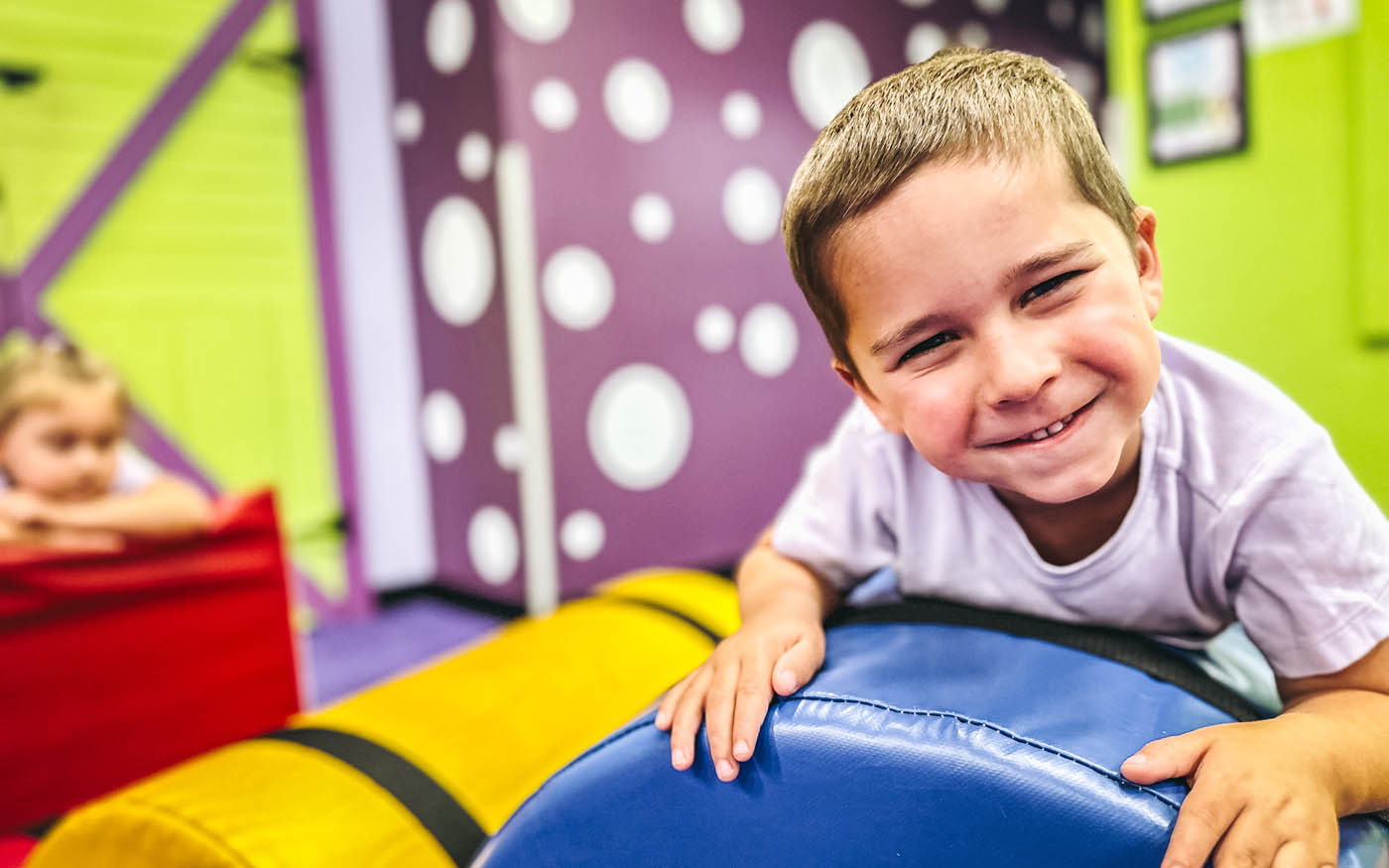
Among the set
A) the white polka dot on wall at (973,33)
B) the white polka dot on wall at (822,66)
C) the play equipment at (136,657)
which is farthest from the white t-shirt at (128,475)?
the white polka dot on wall at (973,33)

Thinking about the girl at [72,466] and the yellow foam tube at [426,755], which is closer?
the yellow foam tube at [426,755]

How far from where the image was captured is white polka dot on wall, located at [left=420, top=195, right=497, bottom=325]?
7.58ft

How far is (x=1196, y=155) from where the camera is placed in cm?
99

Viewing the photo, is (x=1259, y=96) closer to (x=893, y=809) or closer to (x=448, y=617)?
(x=893, y=809)

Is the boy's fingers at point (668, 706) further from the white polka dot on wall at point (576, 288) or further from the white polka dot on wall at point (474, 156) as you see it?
the white polka dot on wall at point (474, 156)

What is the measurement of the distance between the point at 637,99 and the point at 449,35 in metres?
0.51

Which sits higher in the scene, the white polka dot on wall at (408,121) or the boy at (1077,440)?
the white polka dot on wall at (408,121)

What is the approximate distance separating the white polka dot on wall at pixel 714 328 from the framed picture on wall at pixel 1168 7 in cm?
152

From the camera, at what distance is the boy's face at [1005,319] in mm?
471

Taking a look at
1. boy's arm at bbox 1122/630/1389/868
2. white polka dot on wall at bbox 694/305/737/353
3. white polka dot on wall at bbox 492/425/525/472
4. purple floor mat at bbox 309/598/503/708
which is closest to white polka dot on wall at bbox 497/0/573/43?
white polka dot on wall at bbox 694/305/737/353

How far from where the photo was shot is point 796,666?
0.53 metres

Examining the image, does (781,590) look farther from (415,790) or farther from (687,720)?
(415,790)

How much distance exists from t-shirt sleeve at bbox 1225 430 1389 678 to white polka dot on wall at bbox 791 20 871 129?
2.05 meters

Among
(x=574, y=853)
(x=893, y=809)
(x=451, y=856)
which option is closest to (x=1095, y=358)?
(x=893, y=809)
